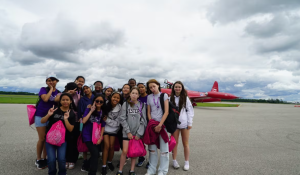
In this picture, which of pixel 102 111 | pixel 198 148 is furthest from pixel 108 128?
pixel 198 148

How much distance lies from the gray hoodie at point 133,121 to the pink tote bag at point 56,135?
3.48ft

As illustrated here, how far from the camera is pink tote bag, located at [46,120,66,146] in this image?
2.82 meters

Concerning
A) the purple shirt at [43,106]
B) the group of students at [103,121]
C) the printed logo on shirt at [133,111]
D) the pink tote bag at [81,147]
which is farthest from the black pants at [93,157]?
the purple shirt at [43,106]

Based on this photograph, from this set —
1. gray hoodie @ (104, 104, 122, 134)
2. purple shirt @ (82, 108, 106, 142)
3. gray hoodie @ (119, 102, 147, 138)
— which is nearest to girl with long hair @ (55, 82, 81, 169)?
purple shirt @ (82, 108, 106, 142)

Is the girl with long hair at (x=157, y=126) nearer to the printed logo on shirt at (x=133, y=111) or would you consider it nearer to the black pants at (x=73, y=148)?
the printed logo on shirt at (x=133, y=111)

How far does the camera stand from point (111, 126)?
3.26 m

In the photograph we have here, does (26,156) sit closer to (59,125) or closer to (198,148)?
(59,125)

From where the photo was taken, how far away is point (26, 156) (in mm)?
3822

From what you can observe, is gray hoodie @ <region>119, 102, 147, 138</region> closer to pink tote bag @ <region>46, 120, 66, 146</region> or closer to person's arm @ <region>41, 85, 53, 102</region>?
pink tote bag @ <region>46, 120, 66, 146</region>

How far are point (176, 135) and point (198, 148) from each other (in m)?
1.65

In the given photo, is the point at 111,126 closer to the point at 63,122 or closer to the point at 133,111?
the point at 133,111

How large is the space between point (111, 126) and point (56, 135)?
966 mm

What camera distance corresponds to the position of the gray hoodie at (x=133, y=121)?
312 cm

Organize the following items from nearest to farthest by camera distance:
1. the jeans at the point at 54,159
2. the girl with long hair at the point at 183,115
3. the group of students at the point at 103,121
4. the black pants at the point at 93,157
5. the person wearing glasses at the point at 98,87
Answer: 1. the jeans at the point at 54,159
2. the black pants at the point at 93,157
3. the group of students at the point at 103,121
4. the girl with long hair at the point at 183,115
5. the person wearing glasses at the point at 98,87
